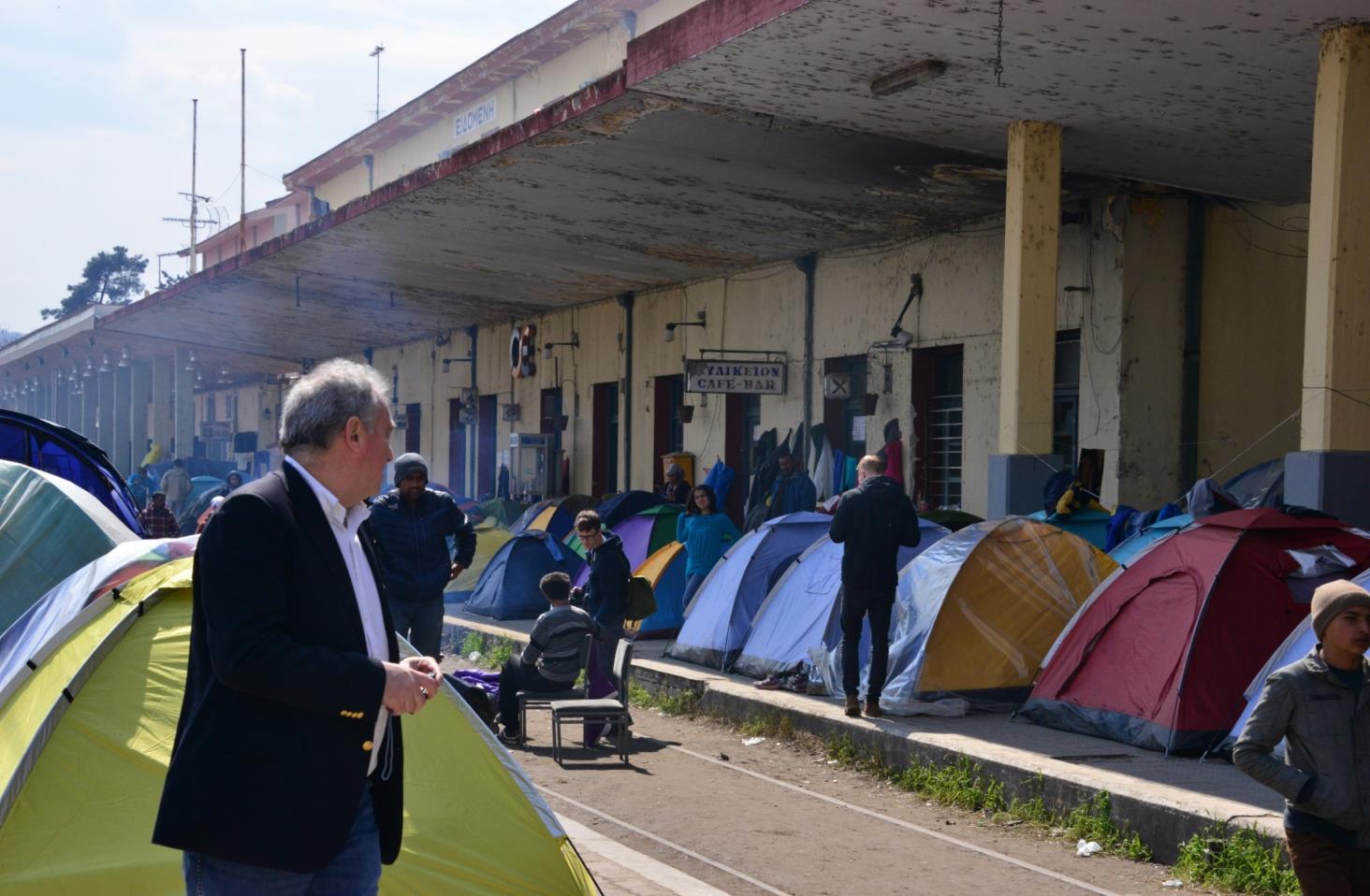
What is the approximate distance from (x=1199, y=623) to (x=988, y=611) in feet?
7.16

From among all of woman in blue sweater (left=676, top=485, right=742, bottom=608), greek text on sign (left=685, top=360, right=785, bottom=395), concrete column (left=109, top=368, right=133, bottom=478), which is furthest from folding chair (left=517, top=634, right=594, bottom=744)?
concrete column (left=109, top=368, right=133, bottom=478)

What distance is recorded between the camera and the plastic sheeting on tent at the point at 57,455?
14609 mm

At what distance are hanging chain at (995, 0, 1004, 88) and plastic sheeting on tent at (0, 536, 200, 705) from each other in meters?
6.29

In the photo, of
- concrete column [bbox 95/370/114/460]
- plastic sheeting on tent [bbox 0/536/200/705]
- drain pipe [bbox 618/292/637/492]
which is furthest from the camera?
concrete column [bbox 95/370/114/460]

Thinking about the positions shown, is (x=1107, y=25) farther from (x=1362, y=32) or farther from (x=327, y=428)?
(x=327, y=428)

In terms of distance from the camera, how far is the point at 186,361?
4106cm

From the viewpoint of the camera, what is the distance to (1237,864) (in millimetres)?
7625

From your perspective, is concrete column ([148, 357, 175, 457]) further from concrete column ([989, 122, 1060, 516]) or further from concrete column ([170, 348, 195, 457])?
concrete column ([989, 122, 1060, 516])

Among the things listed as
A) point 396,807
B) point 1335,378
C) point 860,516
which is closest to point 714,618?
point 860,516

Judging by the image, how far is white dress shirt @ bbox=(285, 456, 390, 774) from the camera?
11.7 feet

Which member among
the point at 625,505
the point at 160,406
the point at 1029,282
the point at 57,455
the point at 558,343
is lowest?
the point at 625,505

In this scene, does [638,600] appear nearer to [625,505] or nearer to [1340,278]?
[1340,278]

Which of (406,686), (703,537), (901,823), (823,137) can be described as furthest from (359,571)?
(703,537)

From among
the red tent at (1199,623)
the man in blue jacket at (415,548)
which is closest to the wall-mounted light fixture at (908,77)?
the red tent at (1199,623)
